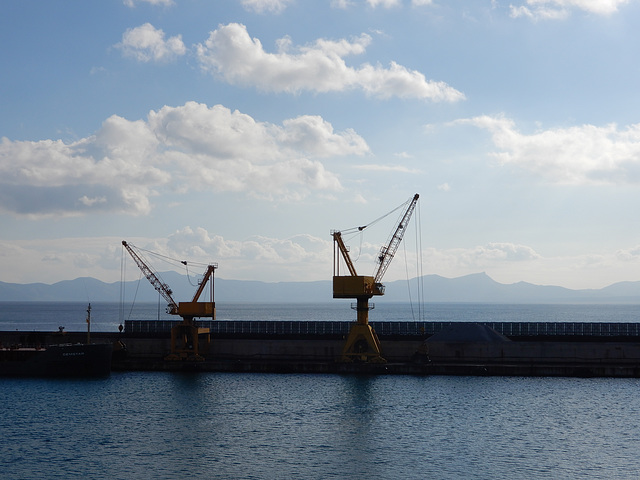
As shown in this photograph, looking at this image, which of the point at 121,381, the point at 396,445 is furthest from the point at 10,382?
the point at 396,445

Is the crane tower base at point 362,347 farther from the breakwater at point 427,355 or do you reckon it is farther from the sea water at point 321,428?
the sea water at point 321,428

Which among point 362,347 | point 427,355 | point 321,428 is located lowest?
point 321,428

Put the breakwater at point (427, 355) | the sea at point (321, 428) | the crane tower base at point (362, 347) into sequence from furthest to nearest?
the crane tower base at point (362, 347)
the breakwater at point (427, 355)
the sea at point (321, 428)

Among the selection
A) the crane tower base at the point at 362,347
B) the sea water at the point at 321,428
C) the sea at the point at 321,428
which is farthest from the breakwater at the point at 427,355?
the sea water at the point at 321,428

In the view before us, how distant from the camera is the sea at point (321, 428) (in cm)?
4341

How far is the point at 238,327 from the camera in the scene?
371ft

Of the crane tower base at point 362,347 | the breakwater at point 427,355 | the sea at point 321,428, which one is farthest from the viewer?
the crane tower base at point 362,347

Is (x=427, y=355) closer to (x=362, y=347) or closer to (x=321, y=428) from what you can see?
(x=362, y=347)

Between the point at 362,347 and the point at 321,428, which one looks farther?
the point at 362,347

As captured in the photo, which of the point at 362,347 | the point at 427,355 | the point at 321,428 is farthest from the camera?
the point at 427,355

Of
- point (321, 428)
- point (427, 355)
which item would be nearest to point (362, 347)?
point (427, 355)

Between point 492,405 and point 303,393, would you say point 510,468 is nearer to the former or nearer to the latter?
point 492,405

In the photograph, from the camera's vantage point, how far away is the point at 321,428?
54.3m

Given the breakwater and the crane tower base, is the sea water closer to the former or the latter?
the breakwater
